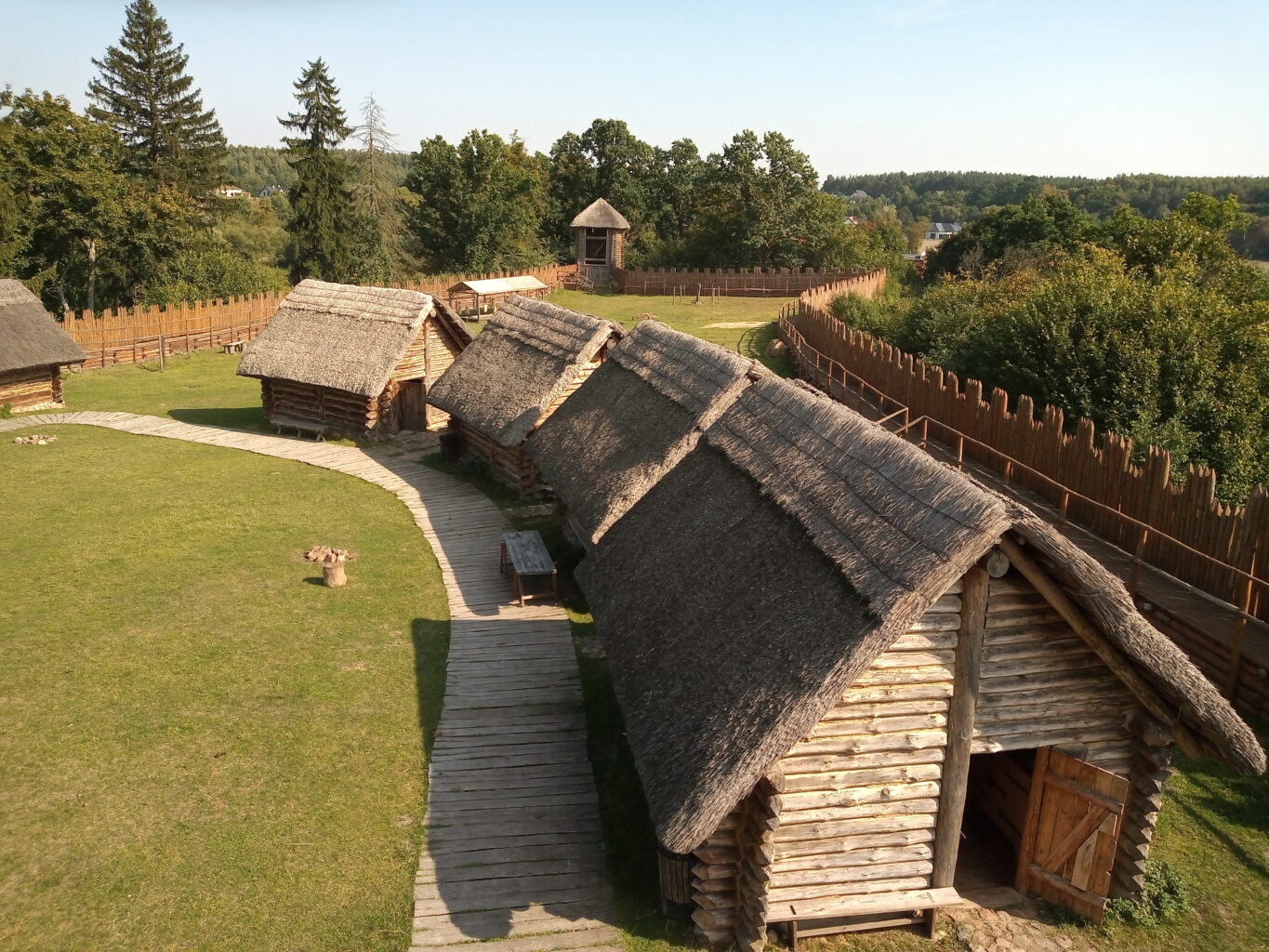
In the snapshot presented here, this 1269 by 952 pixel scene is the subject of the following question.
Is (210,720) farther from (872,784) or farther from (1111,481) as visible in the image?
(1111,481)

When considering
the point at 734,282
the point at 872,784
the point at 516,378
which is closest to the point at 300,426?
the point at 516,378

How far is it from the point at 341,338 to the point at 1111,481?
64.9ft

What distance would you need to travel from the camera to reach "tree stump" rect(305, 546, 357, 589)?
1666 cm

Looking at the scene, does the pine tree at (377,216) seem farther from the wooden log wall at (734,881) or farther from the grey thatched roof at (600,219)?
the wooden log wall at (734,881)

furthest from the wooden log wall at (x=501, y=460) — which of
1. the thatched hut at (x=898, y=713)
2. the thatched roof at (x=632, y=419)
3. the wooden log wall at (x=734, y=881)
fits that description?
the wooden log wall at (x=734, y=881)

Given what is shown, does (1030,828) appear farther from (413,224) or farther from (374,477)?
(413,224)

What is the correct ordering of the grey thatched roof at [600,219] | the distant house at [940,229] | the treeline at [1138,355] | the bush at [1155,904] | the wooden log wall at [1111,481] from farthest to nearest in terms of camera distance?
the distant house at [940,229]
the grey thatched roof at [600,219]
the treeline at [1138,355]
the wooden log wall at [1111,481]
the bush at [1155,904]

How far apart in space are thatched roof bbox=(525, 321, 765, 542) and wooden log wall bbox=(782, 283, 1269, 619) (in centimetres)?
621

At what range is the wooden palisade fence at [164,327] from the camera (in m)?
35.4

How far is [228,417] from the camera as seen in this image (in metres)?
29.4

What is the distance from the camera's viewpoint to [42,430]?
1051 inches

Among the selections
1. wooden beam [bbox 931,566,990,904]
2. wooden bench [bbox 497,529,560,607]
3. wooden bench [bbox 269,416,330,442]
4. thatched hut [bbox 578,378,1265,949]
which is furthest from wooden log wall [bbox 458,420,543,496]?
wooden beam [bbox 931,566,990,904]

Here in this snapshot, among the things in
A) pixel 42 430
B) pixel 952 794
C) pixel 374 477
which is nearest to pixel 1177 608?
pixel 952 794

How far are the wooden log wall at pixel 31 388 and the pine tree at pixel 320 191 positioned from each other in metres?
Answer: 27.4
